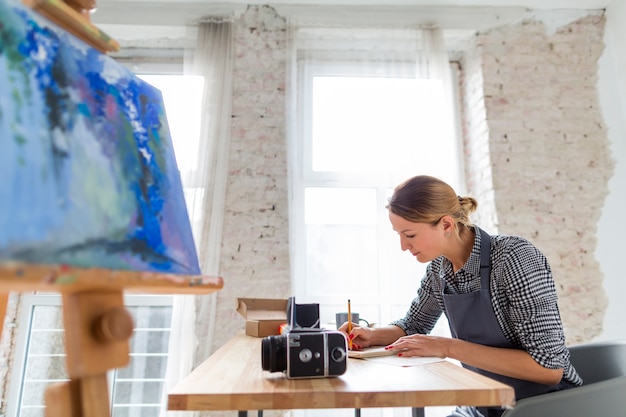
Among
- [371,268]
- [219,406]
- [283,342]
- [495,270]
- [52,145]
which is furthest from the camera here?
[371,268]

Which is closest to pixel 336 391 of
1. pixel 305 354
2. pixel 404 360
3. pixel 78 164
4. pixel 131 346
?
pixel 305 354

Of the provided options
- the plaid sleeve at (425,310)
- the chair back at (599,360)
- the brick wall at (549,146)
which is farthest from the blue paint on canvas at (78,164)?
the brick wall at (549,146)

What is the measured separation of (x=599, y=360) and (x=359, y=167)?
67.7 inches

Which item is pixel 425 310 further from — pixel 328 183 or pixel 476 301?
pixel 328 183

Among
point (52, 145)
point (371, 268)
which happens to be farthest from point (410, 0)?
point (52, 145)

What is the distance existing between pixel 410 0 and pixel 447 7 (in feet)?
0.85

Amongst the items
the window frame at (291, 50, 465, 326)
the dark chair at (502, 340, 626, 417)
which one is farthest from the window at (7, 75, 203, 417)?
the dark chair at (502, 340, 626, 417)

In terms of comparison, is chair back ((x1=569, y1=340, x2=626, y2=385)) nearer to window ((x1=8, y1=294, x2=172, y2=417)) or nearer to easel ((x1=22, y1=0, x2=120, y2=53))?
easel ((x1=22, y1=0, x2=120, y2=53))

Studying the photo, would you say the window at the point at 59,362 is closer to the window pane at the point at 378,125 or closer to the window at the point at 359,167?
the window at the point at 359,167

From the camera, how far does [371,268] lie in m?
2.68

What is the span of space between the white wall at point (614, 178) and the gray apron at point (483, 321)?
1674 millimetres

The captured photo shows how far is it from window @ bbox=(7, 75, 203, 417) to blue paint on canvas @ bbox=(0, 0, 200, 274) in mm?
1693

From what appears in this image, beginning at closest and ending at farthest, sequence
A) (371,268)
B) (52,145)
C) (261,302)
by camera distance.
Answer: (52,145) → (261,302) → (371,268)

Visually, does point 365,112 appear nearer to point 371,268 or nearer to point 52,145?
point 371,268
